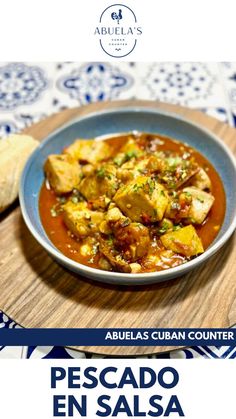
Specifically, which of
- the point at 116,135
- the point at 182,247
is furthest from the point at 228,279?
the point at 116,135

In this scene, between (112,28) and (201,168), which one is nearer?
(112,28)

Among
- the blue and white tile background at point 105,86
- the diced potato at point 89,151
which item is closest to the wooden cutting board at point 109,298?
the diced potato at point 89,151

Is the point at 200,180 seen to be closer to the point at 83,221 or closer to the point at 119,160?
the point at 119,160

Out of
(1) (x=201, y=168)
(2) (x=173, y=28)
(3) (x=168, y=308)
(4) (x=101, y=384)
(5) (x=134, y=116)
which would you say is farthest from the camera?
(5) (x=134, y=116)

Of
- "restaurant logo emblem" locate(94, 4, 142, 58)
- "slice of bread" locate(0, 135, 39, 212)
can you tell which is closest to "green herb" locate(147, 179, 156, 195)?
"restaurant logo emblem" locate(94, 4, 142, 58)

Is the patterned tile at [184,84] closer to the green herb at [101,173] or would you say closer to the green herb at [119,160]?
the green herb at [119,160]

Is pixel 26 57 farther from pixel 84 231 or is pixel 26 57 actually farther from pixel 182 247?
pixel 182 247

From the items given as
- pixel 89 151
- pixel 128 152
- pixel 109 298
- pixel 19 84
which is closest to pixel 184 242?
pixel 109 298

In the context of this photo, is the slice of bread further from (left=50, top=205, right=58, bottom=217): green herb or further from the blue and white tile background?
the blue and white tile background
